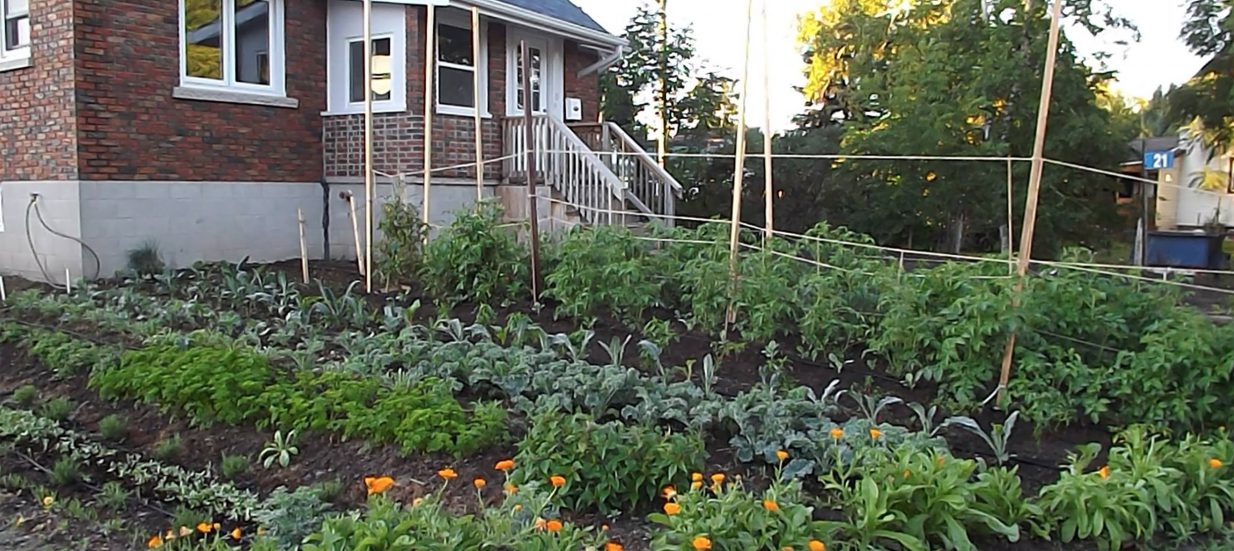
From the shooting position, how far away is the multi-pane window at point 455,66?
13.4 meters

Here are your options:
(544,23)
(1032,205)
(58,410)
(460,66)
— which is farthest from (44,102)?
(1032,205)

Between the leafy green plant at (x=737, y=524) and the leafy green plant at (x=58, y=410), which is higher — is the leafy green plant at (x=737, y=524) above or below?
above

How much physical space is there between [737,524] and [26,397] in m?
4.59

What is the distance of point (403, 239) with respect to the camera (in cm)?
921

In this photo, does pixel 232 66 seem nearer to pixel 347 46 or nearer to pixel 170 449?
pixel 347 46

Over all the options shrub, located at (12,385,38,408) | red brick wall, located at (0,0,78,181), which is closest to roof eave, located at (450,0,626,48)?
red brick wall, located at (0,0,78,181)

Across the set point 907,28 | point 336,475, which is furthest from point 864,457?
point 907,28

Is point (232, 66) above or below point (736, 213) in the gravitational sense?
above

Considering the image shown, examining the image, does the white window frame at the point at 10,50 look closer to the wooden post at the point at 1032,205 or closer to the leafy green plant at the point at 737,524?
the wooden post at the point at 1032,205

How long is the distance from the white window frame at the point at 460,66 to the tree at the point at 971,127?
692 cm

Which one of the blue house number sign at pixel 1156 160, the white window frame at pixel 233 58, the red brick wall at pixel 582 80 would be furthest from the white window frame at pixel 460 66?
the blue house number sign at pixel 1156 160

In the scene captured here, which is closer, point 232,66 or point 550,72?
point 232,66

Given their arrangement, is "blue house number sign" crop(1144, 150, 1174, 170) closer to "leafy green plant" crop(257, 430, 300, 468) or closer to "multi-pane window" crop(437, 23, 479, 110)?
"multi-pane window" crop(437, 23, 479, 110)

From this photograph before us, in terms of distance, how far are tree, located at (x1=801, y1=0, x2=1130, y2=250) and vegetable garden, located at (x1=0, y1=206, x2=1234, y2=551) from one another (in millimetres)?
9282
